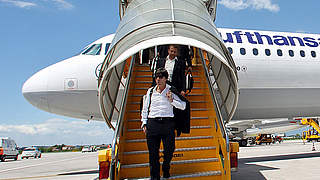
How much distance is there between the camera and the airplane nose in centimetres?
752

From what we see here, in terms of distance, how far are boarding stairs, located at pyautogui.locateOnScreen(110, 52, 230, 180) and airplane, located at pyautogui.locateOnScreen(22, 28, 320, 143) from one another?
2445 mm

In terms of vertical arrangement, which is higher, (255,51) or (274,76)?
(255,51)

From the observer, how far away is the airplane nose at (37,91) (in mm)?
7523

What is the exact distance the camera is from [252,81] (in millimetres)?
8391

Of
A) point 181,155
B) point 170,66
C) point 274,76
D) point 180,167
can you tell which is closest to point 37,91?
point 170,66

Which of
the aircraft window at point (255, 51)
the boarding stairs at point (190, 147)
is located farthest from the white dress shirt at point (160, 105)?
the aircraft window at point (255, 51)

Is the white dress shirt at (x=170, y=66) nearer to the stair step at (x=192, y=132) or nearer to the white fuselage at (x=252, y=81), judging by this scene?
the stair step at (x=192, y=132)

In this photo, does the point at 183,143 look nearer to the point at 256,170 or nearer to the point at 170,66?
the point at 170,66

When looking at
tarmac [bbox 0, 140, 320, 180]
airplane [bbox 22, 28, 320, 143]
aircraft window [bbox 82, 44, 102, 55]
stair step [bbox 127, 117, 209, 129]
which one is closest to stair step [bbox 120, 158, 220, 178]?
stair step [bbox 127, 117, 209, 129]

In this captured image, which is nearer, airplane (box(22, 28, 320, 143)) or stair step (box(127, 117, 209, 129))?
stair step (box(127, 117, 209, 129))

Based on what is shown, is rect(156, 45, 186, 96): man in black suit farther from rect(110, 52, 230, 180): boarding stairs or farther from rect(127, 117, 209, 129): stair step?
rect(127, 117, 209, 129): stair step

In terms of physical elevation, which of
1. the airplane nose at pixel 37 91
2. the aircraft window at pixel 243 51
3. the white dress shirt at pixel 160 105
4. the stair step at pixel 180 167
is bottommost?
the stair step at pixel 180 167

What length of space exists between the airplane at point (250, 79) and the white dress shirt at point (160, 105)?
4185 millimetres

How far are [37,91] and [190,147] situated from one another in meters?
4.92
